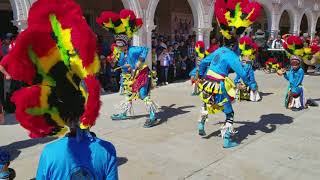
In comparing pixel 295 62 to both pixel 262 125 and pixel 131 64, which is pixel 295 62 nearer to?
pixel 262 125

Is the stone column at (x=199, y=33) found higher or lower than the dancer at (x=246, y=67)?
higher

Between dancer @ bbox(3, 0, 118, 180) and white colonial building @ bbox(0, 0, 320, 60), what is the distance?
7689mm

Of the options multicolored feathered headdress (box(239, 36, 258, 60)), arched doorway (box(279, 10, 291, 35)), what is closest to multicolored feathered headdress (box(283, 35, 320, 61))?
multicolored feathered headdress (box(239, 36, 258, 60))

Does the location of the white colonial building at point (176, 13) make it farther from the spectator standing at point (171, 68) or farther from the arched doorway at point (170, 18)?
the spectator standing at point (171, 68)

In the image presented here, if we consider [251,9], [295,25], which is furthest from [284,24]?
[251,9]

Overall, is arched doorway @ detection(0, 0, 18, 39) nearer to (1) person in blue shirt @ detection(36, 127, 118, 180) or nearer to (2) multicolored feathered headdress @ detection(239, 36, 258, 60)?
(2) multicolored feathered headdress @ detection(239, 36, 258, 60)

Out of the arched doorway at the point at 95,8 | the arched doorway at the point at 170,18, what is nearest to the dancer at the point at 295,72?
the arched doorway at the point at 95,8

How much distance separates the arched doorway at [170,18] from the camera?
17.8 m

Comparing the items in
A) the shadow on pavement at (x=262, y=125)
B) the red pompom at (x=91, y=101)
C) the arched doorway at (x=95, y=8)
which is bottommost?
the shadow on pavement at (x=262, y=125)

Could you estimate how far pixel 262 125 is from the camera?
714cm

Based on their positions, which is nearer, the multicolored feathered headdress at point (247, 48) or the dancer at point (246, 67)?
the dancer at point (246, 67)

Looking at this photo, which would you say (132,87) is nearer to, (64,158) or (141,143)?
(141,143)

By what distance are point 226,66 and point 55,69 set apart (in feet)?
13.0

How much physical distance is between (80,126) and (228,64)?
3.78 meters
